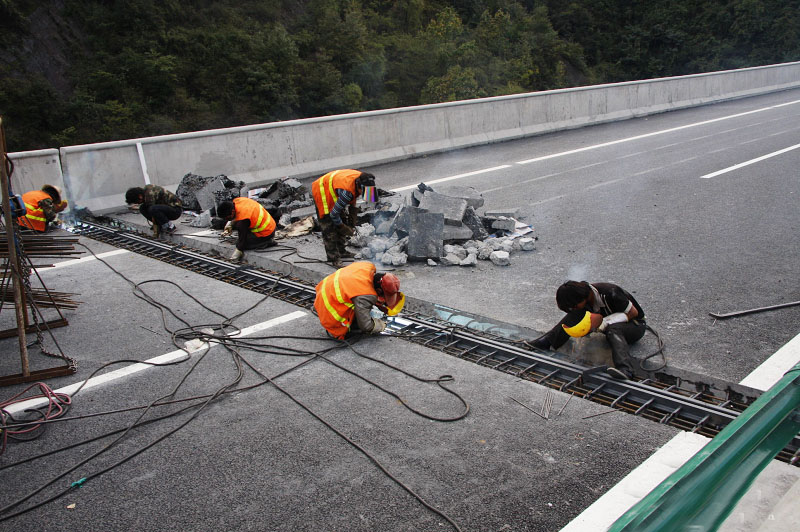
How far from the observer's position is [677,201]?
34.7ft

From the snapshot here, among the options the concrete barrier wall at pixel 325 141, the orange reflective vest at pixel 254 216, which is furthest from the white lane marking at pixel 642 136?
the orange reflective vest at pixel 254 216

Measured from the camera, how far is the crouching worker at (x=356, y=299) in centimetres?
593

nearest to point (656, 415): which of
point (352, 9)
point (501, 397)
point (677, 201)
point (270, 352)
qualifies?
point (501, 397)

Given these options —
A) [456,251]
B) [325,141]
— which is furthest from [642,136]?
[456,251]

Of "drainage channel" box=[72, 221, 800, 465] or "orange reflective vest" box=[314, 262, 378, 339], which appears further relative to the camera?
"orange reflective vest" box=[314, 262, 378, 339]

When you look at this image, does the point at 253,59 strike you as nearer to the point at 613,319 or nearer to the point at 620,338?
the point at 613,319

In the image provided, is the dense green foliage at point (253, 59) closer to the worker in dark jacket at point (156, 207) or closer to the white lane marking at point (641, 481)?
the worker in dark jacket at point (156, 207)

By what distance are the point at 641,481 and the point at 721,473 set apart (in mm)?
2350

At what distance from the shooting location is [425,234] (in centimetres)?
825

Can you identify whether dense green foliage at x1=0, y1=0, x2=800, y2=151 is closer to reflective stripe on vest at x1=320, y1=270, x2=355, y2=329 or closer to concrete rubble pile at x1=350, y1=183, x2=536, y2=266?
concrete rubble pile at x1=350, y1=183, x2=536, y2=266

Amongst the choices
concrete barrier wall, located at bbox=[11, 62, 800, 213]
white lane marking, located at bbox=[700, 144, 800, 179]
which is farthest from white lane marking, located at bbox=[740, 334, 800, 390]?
concrete barrier wall, located at bbox=[11, 62, 800, 213]

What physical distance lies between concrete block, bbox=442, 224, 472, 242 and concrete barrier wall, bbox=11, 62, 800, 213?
4.18m

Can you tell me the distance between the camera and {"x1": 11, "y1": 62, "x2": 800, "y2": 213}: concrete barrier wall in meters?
11.8

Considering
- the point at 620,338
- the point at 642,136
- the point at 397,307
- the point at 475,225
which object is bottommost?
the point at 620,338
